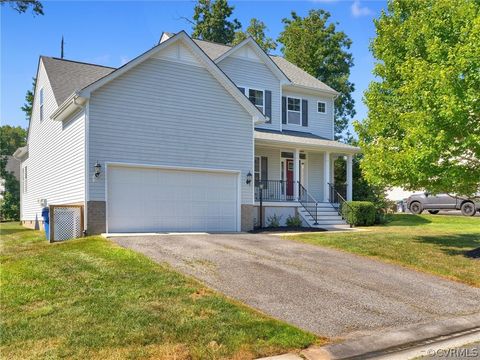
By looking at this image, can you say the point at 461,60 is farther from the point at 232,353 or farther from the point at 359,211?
the point at 359,211

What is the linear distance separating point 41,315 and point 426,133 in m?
9.02

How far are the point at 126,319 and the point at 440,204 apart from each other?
2528 cm

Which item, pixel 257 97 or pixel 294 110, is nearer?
pixel 257 97

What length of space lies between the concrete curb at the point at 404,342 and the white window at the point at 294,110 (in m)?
17.2

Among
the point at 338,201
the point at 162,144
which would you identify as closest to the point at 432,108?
the point at 162,144

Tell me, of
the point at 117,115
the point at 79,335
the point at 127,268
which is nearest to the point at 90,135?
the point at 117,115

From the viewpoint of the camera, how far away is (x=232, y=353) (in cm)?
506

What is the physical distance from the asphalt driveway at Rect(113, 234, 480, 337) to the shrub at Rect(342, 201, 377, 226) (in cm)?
793

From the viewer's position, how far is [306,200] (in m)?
21.3

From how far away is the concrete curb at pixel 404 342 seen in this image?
5.34m

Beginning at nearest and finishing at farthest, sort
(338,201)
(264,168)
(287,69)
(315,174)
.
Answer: (264,168) → (338,201) → (315,174) → (287,69)

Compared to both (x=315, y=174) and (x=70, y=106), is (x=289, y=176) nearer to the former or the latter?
(x=315, y=174)

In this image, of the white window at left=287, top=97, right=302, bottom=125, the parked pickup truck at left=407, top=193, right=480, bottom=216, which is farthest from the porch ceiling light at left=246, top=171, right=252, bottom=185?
the parked pickup truck at left=407, top=193, right=480, bottom=216

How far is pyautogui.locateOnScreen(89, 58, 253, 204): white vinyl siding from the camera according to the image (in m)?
14.2
